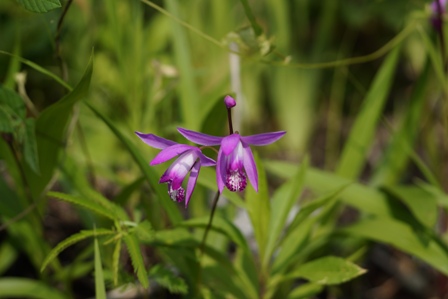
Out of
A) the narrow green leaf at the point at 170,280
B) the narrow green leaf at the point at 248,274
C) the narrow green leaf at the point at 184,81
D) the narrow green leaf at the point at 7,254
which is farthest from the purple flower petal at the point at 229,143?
the narrow green leaf at the point at 7,254

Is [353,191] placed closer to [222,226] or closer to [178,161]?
[222,226]

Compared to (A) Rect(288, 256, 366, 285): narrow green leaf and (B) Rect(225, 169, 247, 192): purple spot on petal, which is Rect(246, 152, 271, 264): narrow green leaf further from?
(B) Rect(225, 169, 247, 192): purple spot on petal

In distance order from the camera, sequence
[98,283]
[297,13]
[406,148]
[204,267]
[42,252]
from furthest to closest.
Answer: [297,13]
[406,148]
[42,252]
[204,267]
[98,283]

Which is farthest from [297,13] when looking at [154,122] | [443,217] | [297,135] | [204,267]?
[204,267]

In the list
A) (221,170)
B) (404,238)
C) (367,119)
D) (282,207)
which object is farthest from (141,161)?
(367,119)

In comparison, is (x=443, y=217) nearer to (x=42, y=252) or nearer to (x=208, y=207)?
(x=208, y=207)
